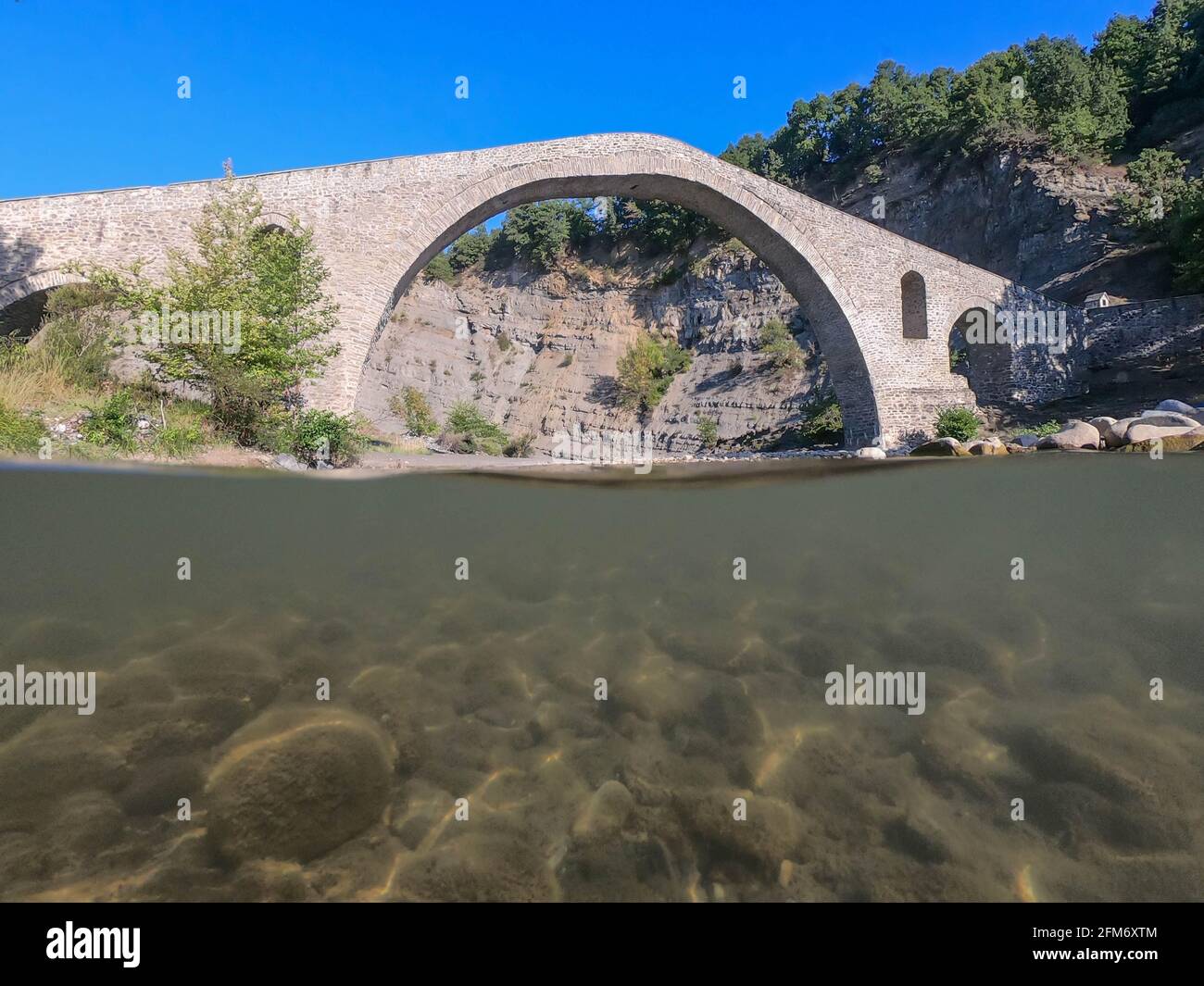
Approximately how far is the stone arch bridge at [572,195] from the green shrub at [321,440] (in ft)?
8.78

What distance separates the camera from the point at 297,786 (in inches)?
110

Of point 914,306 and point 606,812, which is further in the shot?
point 914,306

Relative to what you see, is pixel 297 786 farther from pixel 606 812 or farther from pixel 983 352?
pixel 983 352

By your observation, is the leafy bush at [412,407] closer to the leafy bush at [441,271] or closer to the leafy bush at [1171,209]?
the leafy bush at [441,271]

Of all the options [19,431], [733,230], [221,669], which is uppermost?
[733,230]

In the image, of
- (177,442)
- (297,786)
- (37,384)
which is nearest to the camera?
(297,786)

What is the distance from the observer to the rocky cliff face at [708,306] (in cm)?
2536

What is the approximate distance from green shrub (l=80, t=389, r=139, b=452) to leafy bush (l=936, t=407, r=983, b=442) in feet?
68.4

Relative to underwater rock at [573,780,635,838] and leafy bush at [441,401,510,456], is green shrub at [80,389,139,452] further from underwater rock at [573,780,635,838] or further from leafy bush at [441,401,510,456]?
leafy bush at [441,401,510,456]

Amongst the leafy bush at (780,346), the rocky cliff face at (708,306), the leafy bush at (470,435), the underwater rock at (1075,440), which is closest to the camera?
the underwater rock at (1075,440)

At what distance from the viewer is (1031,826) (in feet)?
8.32

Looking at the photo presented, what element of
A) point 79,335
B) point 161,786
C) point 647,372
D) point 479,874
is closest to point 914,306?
point 647,372

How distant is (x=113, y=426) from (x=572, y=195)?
46.6 feet

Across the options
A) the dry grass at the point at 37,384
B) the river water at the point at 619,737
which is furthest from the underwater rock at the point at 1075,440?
the dry grass at the point at 37,384
